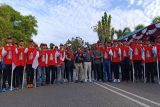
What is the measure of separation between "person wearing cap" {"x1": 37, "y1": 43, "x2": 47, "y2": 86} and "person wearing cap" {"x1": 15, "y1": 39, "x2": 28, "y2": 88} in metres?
1.14

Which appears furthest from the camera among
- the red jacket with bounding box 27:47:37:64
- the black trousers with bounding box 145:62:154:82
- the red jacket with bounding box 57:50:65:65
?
the red jacket with bounding box 57:50:65:65

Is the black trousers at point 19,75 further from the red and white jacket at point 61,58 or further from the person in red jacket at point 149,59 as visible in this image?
the person in red jacket at point 149,59

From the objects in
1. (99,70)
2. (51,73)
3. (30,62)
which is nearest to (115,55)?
(99,70)

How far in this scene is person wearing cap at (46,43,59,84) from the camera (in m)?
21.0

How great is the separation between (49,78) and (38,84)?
79cm

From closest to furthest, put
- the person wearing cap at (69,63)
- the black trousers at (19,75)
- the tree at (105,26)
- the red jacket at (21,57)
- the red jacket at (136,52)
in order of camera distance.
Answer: the red jacket at (21,57), the black trousers at (19,75), the red jacket at (136,52), the person wearing cap at (69,63), the tree at (105,26)

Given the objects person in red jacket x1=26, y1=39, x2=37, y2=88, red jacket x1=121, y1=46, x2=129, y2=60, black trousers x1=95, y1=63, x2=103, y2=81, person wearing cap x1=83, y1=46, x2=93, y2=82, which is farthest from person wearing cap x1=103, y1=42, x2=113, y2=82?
person in red jacket x1=26, y1=39, x2=37, y2=88

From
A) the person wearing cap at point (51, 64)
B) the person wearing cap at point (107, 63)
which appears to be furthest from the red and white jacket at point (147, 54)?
the person wearing cap at point (51, 64)

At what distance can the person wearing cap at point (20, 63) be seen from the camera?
18938mm

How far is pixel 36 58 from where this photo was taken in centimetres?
1959

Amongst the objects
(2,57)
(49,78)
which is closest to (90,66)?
(49,78)

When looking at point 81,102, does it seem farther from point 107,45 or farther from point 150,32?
point 150,32

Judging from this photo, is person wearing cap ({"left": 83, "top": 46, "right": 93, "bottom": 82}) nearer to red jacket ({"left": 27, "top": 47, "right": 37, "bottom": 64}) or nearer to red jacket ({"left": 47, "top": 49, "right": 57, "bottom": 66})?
red jacket ({"left": 47, "top": 49, "right": 57, "bottom": 66})

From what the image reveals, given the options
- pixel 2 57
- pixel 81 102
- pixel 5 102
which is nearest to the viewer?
pixel 81 102
